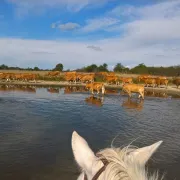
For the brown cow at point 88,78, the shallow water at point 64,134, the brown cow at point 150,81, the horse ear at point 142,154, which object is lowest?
the shallow water at point 64,134

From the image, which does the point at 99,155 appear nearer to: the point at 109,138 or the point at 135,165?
the point at 135,165

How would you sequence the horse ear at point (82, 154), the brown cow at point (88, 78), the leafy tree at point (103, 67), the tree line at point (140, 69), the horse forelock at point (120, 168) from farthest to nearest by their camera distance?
1. the leafy tree at point (103, 67)
2. the tree line at point (140, 69)
3. the brown cow at point (88, 78)
4. the horse ear at point (82, 154)
5. the horse forelock at point (120, 168)

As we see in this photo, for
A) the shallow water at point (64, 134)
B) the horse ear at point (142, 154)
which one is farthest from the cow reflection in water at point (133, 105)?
the horse ear at point (142, 154)

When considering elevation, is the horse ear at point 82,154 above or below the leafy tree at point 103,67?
below

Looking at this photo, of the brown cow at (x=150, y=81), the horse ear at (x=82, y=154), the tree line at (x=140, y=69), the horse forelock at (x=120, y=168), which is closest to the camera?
the horse forelock at (x=120, y=168)

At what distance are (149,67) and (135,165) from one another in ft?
272

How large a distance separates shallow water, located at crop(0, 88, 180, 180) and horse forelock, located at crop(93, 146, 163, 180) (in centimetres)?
574

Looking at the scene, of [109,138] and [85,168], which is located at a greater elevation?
[85,168]

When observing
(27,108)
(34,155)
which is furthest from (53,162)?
(27,108)

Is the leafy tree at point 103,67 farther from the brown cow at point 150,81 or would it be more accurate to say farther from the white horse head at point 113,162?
the white horse head at point 113,162

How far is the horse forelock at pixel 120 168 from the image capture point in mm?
1554

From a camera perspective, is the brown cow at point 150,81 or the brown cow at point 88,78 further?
the brown cow at point 88,78

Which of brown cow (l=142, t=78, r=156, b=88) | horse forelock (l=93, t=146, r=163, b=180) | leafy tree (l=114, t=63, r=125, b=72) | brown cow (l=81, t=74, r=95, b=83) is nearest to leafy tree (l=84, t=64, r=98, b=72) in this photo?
leafy tree (l=114, t=63, r=125, b=72)

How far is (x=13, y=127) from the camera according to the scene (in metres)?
11.9
